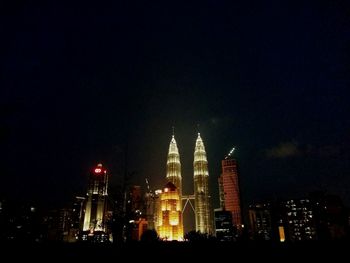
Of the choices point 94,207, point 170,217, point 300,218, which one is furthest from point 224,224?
point 94,207

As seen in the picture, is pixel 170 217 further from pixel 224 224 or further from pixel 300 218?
pixel 300 218

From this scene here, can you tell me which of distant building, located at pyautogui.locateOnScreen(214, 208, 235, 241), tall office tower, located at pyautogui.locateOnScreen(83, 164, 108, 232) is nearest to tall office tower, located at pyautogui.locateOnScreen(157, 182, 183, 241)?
tall office tower, located at pyautogui.locateOnScreen(83, 164, 108, 232)

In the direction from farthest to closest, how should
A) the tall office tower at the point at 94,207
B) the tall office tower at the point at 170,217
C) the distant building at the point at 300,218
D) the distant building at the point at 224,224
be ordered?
the tall office tower at the point at 94,207
the tall office tower at the point at 170,217
the distant building at the point at 300,218
the distant building at the point at 224,224

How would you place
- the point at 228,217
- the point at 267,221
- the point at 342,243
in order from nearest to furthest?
the point at 342,243 → the point at 228,217 → the point at 267,221

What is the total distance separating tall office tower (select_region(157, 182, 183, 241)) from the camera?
176m

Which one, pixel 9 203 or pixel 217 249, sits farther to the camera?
pixel 9 203

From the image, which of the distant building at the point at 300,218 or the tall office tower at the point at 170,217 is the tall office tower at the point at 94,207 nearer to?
the tall office tower at the point at 170,217

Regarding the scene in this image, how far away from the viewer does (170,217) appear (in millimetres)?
183125

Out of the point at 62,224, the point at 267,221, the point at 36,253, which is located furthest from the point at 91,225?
the point at 36,253

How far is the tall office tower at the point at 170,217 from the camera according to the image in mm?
176375

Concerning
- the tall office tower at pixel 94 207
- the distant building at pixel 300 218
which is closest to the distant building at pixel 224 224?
the distant building at pixel 300 218

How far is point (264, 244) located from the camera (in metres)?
19.9

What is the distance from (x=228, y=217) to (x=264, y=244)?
12811cm

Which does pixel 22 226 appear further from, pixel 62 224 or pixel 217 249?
pixel 62 224
